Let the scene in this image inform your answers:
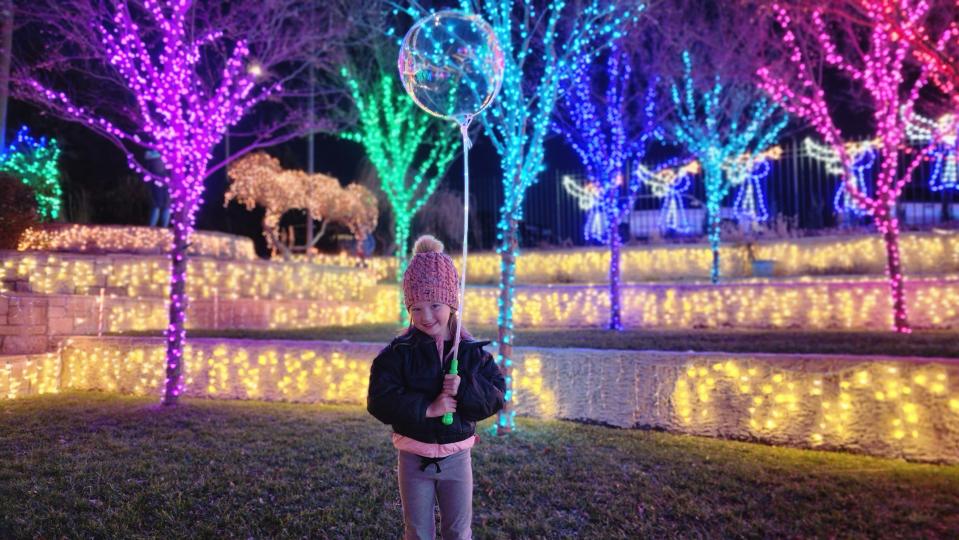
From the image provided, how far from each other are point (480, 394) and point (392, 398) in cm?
36

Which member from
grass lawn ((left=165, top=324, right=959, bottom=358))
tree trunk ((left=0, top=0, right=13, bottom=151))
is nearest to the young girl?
grass lawn ((left=165, top=324, right=959, bottom=358))

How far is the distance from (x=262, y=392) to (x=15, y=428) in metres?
2.38

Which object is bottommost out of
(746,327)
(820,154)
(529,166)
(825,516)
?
(825,516)

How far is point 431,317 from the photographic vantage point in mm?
2395

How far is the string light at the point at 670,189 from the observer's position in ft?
54.6

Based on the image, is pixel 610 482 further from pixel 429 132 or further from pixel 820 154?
pixel 820 154

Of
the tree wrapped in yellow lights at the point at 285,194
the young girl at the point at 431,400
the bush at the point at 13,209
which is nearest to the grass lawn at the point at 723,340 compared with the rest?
the bush at the point at 13,209

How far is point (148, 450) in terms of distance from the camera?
4.72 m

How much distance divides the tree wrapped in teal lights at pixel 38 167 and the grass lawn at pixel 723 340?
169 inches

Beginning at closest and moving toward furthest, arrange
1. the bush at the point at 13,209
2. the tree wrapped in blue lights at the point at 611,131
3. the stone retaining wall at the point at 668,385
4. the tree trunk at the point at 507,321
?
1. the stone retaining wall at the point at 668,385
2. the tree trunk at the point at 507,321
3. the bush at the point at 13,209
4. the tree wrapped in blue lights at the point at 611,131

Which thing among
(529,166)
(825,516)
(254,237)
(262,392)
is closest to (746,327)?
(529,166)

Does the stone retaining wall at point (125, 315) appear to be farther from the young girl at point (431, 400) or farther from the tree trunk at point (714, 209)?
the tree trunk at point (714, 209)

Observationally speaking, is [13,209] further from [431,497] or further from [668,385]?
[668,385]

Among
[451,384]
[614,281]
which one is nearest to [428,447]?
[451,384]
